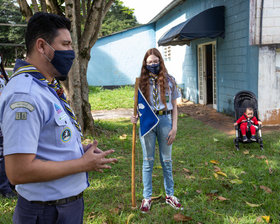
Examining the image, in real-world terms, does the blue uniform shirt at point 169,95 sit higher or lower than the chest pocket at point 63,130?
lower

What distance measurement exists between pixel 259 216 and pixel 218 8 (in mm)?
8463

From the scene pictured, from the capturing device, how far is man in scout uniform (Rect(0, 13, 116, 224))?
4.57 ft

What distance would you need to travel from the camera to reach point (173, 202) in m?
3.87

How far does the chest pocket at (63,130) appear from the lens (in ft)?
5.12

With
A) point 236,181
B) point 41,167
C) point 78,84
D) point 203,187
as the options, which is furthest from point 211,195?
point 78,84

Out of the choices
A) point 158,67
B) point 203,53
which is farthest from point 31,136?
point 203,53

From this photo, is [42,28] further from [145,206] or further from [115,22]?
[115,22]

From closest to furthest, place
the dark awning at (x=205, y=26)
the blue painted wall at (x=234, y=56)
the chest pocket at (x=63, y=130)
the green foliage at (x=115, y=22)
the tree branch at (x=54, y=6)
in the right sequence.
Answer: the chest pocket at (x=63, y=130) < the tree branch at (x=54, y=6) < the blue painted wall at (x=234, y=56) < the dark awning at (x=205, y=26) < the green foliage at (x=115, y=22)

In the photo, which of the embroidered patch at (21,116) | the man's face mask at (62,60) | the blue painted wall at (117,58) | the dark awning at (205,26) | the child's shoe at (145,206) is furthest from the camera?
the blue painted wall at (117,58)

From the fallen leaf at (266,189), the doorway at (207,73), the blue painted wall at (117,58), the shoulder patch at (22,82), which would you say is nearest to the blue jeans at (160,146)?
the fallen leaf at (266,189)

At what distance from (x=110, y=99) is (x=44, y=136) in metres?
13.9

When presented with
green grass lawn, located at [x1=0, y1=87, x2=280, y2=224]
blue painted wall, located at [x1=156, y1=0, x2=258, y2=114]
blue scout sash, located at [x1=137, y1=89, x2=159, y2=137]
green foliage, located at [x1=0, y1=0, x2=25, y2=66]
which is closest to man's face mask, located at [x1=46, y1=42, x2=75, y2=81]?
blue scout sash, located at [x1=137, y1=89, x2=159, y2=137]

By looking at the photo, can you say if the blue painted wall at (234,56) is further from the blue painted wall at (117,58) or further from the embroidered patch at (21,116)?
the embroidered patch at (21,116)

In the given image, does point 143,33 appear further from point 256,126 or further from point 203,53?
point 256,126
